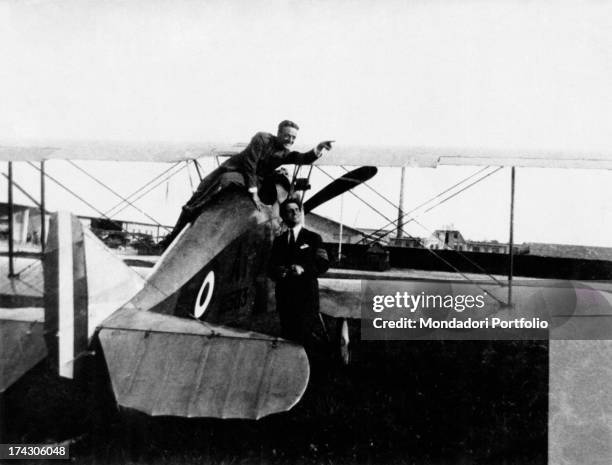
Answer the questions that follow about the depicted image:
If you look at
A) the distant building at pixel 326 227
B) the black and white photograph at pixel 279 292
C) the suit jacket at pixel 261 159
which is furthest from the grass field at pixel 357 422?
the distant building at pixel 326 227

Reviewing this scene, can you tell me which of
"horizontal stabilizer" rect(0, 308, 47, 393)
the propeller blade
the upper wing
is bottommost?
"horizontal stabilizer" rect(0, 308, 47, 393)

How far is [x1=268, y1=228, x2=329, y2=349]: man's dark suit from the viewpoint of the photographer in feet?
12.5

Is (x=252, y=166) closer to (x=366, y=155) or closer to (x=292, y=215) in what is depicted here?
(x=292, y=215)

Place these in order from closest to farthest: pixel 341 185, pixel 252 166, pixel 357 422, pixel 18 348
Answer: pixel 18 348, pixel 357 422, pixel 252 166, pixel 341 185

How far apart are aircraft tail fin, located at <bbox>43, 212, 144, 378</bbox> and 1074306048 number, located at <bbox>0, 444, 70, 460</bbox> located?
0.87 meters

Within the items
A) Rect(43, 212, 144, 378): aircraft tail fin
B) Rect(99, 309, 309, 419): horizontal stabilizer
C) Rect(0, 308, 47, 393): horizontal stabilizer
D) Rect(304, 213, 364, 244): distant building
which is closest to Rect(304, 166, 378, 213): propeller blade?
Rect(99, 309, 309, 419): horizontal stabilizer

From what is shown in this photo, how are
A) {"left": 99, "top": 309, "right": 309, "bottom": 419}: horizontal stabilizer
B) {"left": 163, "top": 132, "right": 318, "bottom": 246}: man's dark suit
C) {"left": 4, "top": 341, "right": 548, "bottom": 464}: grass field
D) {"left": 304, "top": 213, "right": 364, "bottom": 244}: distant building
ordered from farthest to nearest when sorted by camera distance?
{"left": 304, "top": 213, "right": 364, "bottom": 244}: distant building → {"left": 163, "top": 132, "right": 318, "bottom": 246}: man's dark suit → {"left": 4, "top": 341, "right": 548, "bottom": 464}: grass field → {"left": 99, "top": 309, "right": 309, "bottom": 419}: horizontal stabilizer

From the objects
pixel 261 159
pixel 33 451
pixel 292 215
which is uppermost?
pixel 261 159

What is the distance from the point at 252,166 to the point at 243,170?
78mm

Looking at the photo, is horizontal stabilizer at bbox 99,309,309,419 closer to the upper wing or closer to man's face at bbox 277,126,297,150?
man's face at bbox 277,126,297,150

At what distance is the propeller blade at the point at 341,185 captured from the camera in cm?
475

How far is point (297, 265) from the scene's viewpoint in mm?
3773

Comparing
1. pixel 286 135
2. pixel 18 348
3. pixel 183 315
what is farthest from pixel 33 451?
pixel 286 135

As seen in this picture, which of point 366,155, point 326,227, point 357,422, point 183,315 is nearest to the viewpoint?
point 183,315
